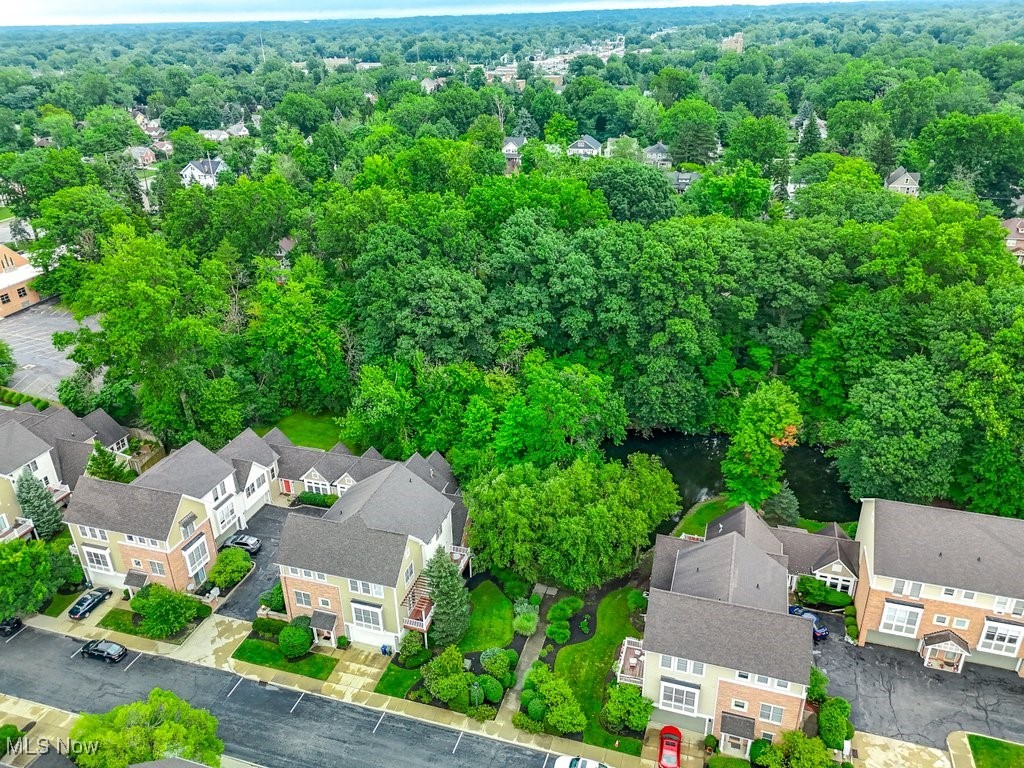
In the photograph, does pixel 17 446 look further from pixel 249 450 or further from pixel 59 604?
pixel 249 450

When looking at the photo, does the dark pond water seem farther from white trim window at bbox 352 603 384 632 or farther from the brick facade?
white trim window at bbox 352 603 384 632

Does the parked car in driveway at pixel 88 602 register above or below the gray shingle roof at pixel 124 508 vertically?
below

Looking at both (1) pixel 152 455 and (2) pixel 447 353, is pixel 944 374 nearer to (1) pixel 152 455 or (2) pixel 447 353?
(2) pixel 447 353

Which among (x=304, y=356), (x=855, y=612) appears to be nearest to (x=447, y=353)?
(x=304, y=356)

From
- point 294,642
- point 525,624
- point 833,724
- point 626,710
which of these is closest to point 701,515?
point 525,624

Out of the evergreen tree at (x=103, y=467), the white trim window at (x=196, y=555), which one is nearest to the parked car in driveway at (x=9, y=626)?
the white trim window at (x=196, y=555)

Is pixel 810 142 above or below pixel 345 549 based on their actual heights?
above

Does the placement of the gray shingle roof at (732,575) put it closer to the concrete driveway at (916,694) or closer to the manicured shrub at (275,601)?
the concrete driveway at (916,694)
